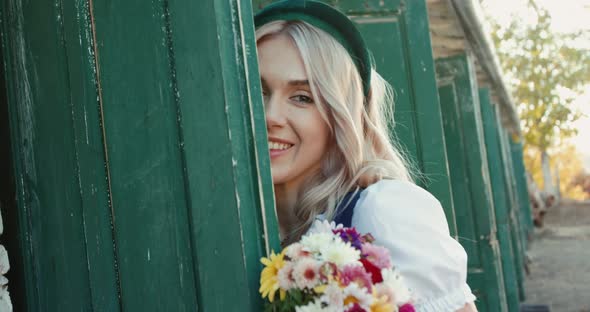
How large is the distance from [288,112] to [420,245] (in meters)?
0.62

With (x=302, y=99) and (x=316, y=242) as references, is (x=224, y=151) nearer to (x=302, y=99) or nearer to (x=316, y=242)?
(x=316, y=242)

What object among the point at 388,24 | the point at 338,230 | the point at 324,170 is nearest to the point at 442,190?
Result: the point at 388,24

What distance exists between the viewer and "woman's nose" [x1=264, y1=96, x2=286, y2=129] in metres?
2.16

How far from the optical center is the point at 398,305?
161 cm

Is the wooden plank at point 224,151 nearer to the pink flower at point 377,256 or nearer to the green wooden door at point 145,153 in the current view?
the green wooden door at point 145,153

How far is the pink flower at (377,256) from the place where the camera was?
1.60 m

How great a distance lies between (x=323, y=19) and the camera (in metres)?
2.27

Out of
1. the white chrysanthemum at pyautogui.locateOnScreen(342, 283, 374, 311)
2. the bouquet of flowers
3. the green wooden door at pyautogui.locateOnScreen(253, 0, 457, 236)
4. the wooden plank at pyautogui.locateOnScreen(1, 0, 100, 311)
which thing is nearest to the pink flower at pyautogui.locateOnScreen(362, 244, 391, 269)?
the bouquet of flowers

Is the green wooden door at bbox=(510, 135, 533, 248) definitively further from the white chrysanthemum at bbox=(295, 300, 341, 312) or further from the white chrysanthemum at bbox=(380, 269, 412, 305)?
the white chrysanthemum at bbox=(295, 300, 341, 312)

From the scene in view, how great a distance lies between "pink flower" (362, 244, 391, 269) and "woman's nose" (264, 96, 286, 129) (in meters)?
0.66

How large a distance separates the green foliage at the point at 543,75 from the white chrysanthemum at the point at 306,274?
22.5 m

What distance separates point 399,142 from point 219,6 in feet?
7.46

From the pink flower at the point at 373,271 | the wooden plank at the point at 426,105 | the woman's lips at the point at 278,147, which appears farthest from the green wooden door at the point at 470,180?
the pink flower at the point at 373,271

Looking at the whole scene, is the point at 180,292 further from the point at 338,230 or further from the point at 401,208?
the point at 401,208
